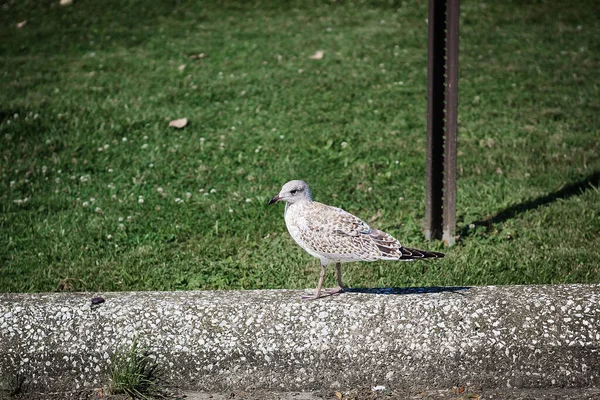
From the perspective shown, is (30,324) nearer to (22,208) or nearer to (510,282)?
(22,208)

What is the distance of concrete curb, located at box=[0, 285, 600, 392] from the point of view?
3.95 m

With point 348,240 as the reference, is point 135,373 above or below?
below

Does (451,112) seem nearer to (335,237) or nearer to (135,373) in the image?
(335,237)

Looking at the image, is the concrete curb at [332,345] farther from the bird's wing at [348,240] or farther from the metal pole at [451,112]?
the metal pole at [451,112]

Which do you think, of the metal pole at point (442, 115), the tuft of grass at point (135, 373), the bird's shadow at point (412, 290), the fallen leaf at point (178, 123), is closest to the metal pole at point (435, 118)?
the metal pole at point (442, 115)

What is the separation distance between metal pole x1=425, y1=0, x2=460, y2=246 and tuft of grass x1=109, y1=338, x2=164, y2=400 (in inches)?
108

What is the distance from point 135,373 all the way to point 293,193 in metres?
1.45

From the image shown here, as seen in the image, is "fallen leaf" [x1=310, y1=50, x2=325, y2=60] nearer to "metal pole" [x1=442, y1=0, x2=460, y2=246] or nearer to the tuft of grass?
"metal pole" [x1=442, y1=0, x2=460, y2=246]

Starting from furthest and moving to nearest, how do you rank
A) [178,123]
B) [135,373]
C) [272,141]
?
[178,123], [272,141], [135,373]

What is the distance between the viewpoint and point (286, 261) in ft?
18.7

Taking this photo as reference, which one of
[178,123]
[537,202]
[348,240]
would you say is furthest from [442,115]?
[178,123]

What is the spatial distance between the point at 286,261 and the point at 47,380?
2.23m

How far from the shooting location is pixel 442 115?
224 inches

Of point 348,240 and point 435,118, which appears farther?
point 435,118
